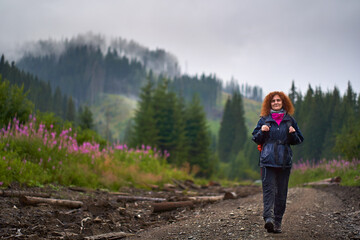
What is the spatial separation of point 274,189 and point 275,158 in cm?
46

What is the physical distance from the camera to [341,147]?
17.2 m

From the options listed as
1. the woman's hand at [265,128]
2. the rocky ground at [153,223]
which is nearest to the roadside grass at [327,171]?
the rocky ground at [153,223]

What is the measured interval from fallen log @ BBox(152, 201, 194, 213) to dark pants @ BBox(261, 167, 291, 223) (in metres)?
2.79

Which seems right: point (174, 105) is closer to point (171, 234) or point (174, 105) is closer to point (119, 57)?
point (171, 234)

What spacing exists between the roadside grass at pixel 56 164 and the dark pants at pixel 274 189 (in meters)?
5.10

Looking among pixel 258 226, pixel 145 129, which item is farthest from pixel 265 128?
pixel 145 129

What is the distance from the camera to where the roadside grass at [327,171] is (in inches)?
556

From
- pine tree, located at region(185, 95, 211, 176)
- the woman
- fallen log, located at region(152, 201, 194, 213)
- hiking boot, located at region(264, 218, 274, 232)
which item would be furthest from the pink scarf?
pine tree, located at region(185, 95, 211, 176)

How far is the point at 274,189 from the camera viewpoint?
4383 millimetres

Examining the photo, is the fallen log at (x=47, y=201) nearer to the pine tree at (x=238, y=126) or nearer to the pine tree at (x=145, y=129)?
the pine tree at (x=145, y=129)

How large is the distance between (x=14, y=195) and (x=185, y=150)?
23.4 m

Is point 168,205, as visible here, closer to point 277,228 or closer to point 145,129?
point 277,228

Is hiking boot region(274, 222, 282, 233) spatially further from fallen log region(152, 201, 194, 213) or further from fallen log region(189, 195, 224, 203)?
fallen log region(189, 195, 224, 203)

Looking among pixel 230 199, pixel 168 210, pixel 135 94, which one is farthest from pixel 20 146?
pixel 135 94
